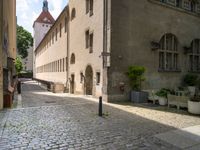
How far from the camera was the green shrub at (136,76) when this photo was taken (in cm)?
1543

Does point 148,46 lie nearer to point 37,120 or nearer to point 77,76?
point 77,76

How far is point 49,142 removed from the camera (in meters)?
6.45

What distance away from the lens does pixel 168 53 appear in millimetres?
18516

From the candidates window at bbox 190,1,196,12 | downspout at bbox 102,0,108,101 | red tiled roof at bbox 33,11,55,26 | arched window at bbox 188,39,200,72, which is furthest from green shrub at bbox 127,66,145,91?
red tiled roof at bbox 33,11,55,26

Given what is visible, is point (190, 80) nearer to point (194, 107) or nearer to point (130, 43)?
point (130, 43)

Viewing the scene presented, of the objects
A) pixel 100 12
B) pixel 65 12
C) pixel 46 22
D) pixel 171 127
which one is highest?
pixel 46 22

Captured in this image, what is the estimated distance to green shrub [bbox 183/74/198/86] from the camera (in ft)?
62.9

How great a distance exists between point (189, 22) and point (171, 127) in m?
13.7

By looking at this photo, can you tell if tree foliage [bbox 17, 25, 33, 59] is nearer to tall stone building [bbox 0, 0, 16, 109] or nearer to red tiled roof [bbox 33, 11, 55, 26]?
red tiled roof [bbox 33, 11, 55, 26]

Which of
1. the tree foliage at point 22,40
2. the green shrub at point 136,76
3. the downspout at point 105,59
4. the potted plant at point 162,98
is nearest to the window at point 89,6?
the downspout at point 105,59

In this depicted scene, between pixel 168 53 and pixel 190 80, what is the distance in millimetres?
2922

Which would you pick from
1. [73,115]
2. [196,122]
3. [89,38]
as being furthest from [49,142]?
[89,38]

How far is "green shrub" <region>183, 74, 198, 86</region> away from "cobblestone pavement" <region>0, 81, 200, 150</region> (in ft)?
28.0

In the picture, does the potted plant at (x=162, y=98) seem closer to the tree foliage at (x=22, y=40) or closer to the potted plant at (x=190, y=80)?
the potted plant at (x=190, y=80)
